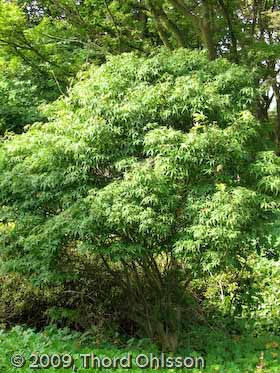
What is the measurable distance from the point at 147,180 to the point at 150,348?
183 cm

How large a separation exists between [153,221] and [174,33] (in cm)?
602

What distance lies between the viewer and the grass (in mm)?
4086

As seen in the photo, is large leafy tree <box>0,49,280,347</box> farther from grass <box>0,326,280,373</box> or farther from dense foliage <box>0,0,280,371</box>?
grass <box>0,326,280,373</box>

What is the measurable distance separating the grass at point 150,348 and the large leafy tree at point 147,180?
1.38 feet

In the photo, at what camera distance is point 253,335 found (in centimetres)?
592

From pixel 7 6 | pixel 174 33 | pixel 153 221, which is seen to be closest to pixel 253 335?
pixel 153 221

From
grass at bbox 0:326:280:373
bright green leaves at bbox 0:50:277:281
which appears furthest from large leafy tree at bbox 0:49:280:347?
grass at bbox 0:326:280:373

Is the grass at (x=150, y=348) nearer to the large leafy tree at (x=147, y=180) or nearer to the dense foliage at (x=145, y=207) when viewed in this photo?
the dense foliage at (x=145, y=207)

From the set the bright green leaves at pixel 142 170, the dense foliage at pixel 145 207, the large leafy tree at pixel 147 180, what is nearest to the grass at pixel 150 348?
the dense foliage at pixel 145 207

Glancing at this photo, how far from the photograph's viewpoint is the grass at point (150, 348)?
409 cm

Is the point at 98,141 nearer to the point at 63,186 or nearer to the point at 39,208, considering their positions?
the point at 63,186

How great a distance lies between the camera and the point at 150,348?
4.94m

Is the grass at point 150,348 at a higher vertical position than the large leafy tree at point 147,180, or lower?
lower

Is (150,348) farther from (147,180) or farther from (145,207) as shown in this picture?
(147,180)
